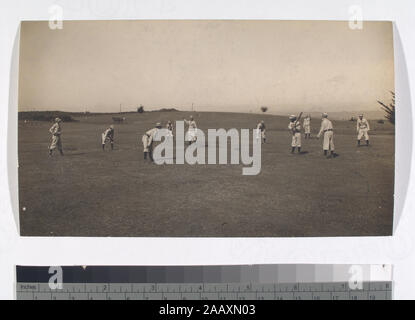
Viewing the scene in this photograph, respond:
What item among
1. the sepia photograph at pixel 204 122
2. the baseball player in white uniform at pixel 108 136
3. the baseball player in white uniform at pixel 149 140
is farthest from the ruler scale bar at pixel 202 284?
the baseball player in white uniform at pixel 108 136

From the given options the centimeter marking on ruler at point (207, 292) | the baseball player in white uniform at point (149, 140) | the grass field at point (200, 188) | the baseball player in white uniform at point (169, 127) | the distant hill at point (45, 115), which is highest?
the distant hill at point (45, 115)

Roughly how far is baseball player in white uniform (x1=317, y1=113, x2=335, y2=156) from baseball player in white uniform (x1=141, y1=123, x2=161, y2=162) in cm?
156

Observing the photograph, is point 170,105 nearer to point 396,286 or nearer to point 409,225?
point 409,225

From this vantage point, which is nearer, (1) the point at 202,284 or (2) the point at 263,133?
(2) the point at 263,133

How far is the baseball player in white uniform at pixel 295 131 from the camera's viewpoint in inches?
121

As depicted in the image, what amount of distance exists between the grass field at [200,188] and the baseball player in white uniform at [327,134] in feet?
0.18

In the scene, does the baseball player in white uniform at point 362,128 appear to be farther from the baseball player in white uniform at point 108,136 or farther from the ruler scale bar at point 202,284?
the baseball player in white uniform at point 108,136

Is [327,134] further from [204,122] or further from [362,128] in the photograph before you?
[204,122]

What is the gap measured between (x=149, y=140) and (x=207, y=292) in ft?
5.19

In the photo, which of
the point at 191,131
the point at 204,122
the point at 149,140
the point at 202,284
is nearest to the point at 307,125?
the point at 204,122

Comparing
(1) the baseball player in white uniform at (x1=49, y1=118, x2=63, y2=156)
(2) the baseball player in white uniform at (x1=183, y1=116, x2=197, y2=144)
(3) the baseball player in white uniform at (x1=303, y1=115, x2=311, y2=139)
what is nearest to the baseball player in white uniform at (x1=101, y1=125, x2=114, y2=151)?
(1) the baseball player in white uniform at (x1=49, y1=118, x2=63, y2=156)

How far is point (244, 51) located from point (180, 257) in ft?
6.82

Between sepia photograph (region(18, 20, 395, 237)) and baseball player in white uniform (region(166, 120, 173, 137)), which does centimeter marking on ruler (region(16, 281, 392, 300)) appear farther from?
baseball player in white uniform (region(166, 120, 173, 137))

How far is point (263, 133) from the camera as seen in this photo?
305 centimetres
